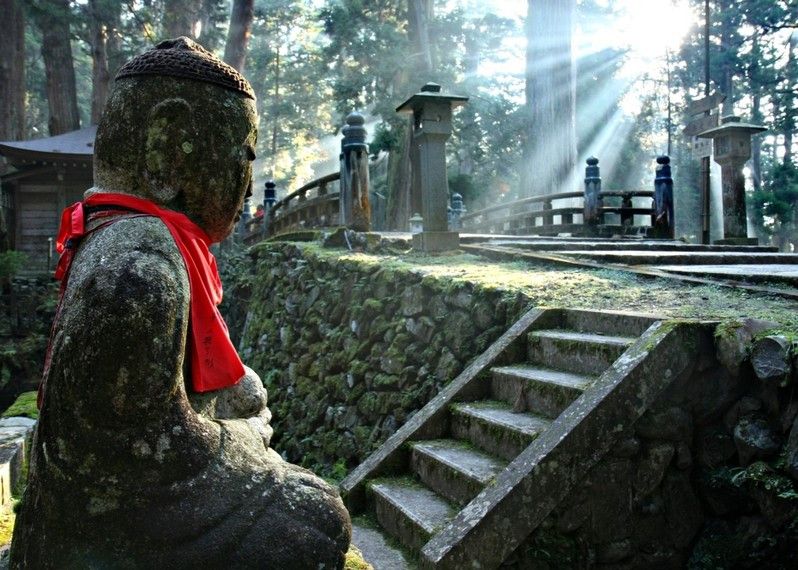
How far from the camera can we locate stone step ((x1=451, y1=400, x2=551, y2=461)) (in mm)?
3859

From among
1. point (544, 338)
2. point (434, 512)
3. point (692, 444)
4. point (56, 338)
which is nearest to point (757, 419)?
point (692, 444)

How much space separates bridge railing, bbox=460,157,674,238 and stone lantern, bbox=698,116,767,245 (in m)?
0.99

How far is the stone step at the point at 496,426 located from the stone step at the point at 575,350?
0.42 meters

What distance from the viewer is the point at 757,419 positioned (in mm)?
3312

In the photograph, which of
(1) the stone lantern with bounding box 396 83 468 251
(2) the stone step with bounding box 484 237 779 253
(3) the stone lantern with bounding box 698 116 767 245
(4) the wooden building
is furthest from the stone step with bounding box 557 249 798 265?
(4) the wooden building

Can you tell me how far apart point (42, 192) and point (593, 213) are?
15.5m

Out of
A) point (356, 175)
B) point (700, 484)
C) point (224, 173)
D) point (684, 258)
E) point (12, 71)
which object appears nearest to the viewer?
point (224, 173)

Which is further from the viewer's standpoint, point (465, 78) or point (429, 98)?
point (465, 78)

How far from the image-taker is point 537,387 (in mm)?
4180

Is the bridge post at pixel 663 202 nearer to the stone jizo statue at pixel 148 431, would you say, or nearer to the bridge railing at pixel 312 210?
the bridge railing at pixel 312 210

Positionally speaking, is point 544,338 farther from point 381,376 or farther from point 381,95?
point 381,95

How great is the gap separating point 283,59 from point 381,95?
1679cm

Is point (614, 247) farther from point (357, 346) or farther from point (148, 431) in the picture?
point (148, 431)

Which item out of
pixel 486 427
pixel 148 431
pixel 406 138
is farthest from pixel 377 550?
pixel 406 138
